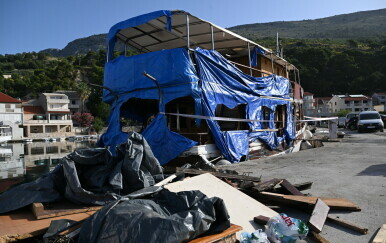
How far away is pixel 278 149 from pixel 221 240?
11744mm

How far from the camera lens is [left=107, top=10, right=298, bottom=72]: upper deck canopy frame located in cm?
1030

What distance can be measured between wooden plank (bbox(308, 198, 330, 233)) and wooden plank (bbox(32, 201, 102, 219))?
9.60 feet

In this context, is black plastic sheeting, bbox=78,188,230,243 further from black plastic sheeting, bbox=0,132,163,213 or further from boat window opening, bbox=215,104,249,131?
boat window opening, bbox=215,104,249,131

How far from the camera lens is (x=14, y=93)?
77625 millimetres

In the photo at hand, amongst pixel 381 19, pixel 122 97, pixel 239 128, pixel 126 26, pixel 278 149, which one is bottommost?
pixel 278 149

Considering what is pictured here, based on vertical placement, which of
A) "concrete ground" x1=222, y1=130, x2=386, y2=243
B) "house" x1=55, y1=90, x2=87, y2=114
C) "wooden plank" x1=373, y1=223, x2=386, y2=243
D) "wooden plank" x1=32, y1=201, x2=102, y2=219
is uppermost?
"house" x1=55, y1=90, x2=87, y2=114

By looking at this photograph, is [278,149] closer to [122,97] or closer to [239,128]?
[239,128]

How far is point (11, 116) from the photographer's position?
53.8m

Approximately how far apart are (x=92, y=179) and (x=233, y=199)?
224 cm

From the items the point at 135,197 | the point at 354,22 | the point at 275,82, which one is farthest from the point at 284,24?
the point at 135,197

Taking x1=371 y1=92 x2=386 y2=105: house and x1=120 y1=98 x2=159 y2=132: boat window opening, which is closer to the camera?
x1=120 y1=98 x2=159 y2=132: boat window opening

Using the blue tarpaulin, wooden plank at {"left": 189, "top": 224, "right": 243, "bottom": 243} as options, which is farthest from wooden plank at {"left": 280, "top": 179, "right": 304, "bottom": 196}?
Answer: the blue tarpaulin

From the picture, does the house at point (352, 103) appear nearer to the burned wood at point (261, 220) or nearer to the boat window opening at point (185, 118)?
the boat window opening at point (185, 118)

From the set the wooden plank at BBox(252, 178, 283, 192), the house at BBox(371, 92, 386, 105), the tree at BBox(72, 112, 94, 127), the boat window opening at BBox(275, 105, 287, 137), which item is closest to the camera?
the wooden plank at BBox(252, 178, 283, 192)
